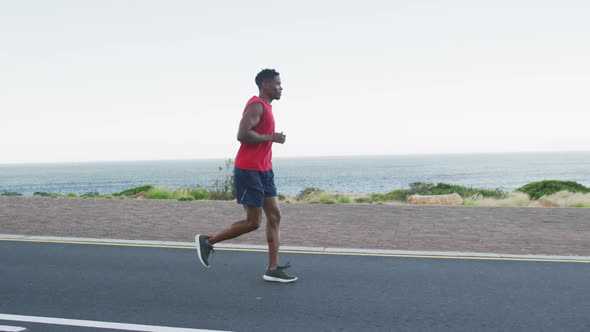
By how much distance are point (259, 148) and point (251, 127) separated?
233 mm

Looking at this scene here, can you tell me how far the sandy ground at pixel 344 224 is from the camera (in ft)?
26.8

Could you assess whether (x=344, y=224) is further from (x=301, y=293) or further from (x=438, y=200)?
(x=438, y=200)

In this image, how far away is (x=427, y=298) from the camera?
16.4 ft

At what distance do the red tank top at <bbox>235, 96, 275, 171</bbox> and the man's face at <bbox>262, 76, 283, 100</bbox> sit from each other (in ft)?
0.34

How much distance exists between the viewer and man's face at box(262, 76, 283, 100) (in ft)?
18.0

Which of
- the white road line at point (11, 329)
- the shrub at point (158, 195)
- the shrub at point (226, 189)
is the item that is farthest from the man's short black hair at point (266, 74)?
the shrub at point (158, 195)

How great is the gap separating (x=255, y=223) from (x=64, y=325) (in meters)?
2.05

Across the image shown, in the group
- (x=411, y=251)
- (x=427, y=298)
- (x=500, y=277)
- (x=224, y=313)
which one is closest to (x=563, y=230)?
(x=411, y=251)

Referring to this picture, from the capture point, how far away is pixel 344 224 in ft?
33.4

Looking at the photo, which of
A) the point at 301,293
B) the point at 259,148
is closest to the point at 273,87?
the point at 259,148

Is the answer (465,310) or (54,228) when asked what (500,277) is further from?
(54,228)

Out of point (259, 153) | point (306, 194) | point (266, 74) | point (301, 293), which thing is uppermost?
point (266, 74)

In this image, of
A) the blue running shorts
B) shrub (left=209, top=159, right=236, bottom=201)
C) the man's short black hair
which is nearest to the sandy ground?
the blue running shorts

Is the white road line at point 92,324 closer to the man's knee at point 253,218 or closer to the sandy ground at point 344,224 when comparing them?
the man's knee at point 253,218
